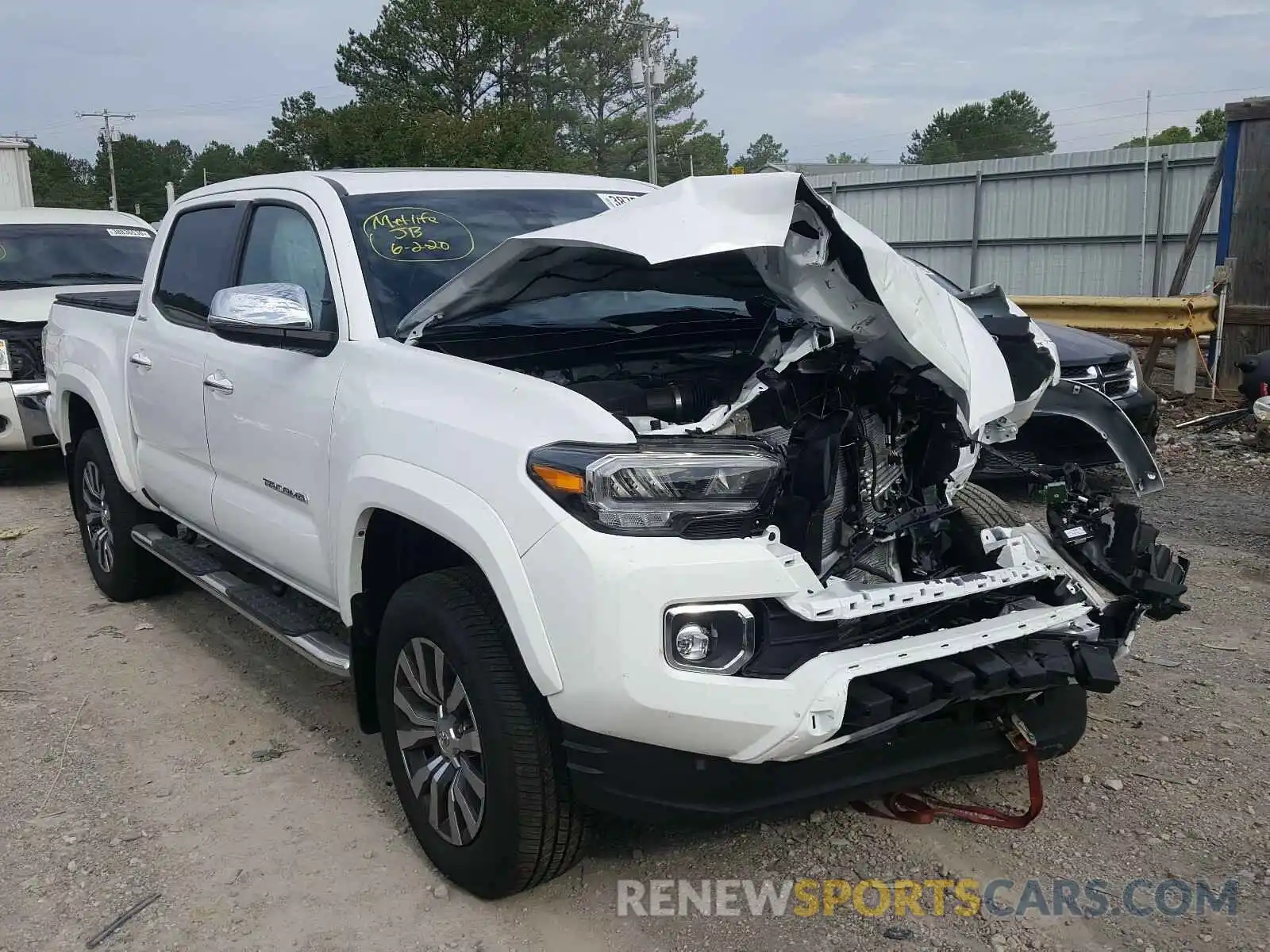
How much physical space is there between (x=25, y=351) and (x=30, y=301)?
18.2 inches

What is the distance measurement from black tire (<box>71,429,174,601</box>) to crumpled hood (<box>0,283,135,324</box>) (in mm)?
2980

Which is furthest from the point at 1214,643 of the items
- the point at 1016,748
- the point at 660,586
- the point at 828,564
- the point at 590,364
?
the point at 660,586

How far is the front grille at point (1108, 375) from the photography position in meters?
7.11

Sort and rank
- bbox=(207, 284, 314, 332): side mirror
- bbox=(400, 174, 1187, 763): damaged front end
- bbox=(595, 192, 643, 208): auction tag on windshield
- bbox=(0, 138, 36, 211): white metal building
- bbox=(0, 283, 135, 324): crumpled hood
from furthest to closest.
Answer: bbox=(0, 138, 36, 211): white metal building → bbox=(0, 283, 135, 324): crumpled hood → bbox=(595, 192, 643, 208): auction tag on windshield → bbox=(207, 284, 314, 332): side mirror → bbox=(400, 174, 1187, 763): damaged front end

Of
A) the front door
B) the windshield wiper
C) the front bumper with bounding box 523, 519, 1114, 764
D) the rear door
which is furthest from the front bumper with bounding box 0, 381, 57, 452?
the front bumper with bounding box 523, 519, 1114, 764

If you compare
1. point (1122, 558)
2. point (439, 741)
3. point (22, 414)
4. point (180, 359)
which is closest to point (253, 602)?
point (180, 359)

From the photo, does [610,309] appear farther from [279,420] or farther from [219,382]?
[219,382]

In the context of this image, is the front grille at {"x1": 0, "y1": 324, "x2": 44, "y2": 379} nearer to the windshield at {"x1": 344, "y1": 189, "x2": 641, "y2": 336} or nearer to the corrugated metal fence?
the windshield at {"x1": 344, "y1": 189, "x2": 641, "y2": 336}

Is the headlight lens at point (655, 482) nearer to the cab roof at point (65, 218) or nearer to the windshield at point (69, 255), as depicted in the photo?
the windshield at point (69, 255)

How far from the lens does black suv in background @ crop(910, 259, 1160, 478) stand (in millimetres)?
6176

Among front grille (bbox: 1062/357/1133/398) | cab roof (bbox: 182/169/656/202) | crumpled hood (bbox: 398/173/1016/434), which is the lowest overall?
front grille (bbox: 1062/357/1133/398)

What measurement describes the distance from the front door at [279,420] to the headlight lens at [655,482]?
3.77 ft

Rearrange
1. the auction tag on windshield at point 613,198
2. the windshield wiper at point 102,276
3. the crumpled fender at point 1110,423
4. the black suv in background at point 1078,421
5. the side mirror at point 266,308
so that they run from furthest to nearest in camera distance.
Answer: the windshield wiper at point 102,276, the black suv in background at point 1078,421, the auction tag on windshield at point 613,198, the crumpled fender at point 1110,423, the side mirror at point 266,308

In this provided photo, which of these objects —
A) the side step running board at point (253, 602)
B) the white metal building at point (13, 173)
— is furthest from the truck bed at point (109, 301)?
the white metal building at point (13, 173)
